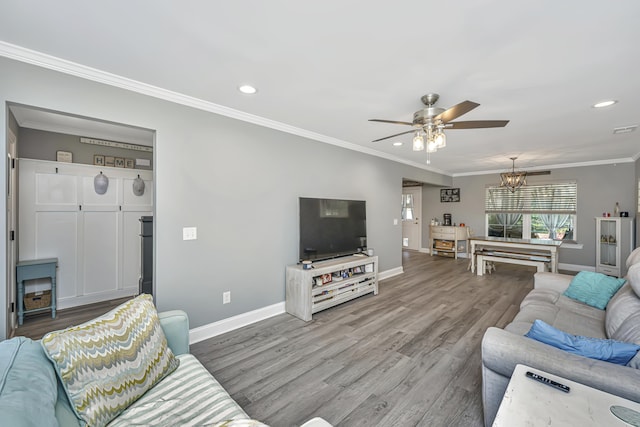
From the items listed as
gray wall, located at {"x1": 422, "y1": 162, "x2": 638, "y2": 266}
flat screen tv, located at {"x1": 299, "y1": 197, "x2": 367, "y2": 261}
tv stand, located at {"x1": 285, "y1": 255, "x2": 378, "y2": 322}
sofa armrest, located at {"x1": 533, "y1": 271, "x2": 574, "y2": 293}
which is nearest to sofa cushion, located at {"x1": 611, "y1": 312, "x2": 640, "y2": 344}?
sofa armrest, located at {"x1": 533, "y1": 271, "x2": 574, "y2": 293}

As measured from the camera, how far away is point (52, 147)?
11.8 feet

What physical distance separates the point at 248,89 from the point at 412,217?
24.4 feet

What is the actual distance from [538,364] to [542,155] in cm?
546

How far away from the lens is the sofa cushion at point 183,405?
118 cm

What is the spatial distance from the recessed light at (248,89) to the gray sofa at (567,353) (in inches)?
102

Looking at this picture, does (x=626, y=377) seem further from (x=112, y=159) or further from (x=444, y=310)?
(x=112, y=159)

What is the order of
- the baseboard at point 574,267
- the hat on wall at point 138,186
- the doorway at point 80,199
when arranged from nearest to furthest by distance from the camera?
the doorway at point 80,199
the hat on wall at point 138,186
the baseboard at point 574,267

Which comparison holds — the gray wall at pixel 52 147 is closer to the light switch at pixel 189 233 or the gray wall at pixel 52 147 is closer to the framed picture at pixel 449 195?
the light switch at pixel 189 233

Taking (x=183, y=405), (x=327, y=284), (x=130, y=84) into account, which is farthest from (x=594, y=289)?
(x=130, y=84)

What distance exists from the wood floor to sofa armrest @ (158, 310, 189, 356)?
0.62 metres

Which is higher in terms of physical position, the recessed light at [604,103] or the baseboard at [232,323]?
the recessed light at [604,103]

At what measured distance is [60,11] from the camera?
156 cm

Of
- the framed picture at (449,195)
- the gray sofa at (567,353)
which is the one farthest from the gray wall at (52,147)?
the framed picture at (449,195)

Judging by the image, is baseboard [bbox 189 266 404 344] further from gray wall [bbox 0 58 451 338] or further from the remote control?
the remote control
